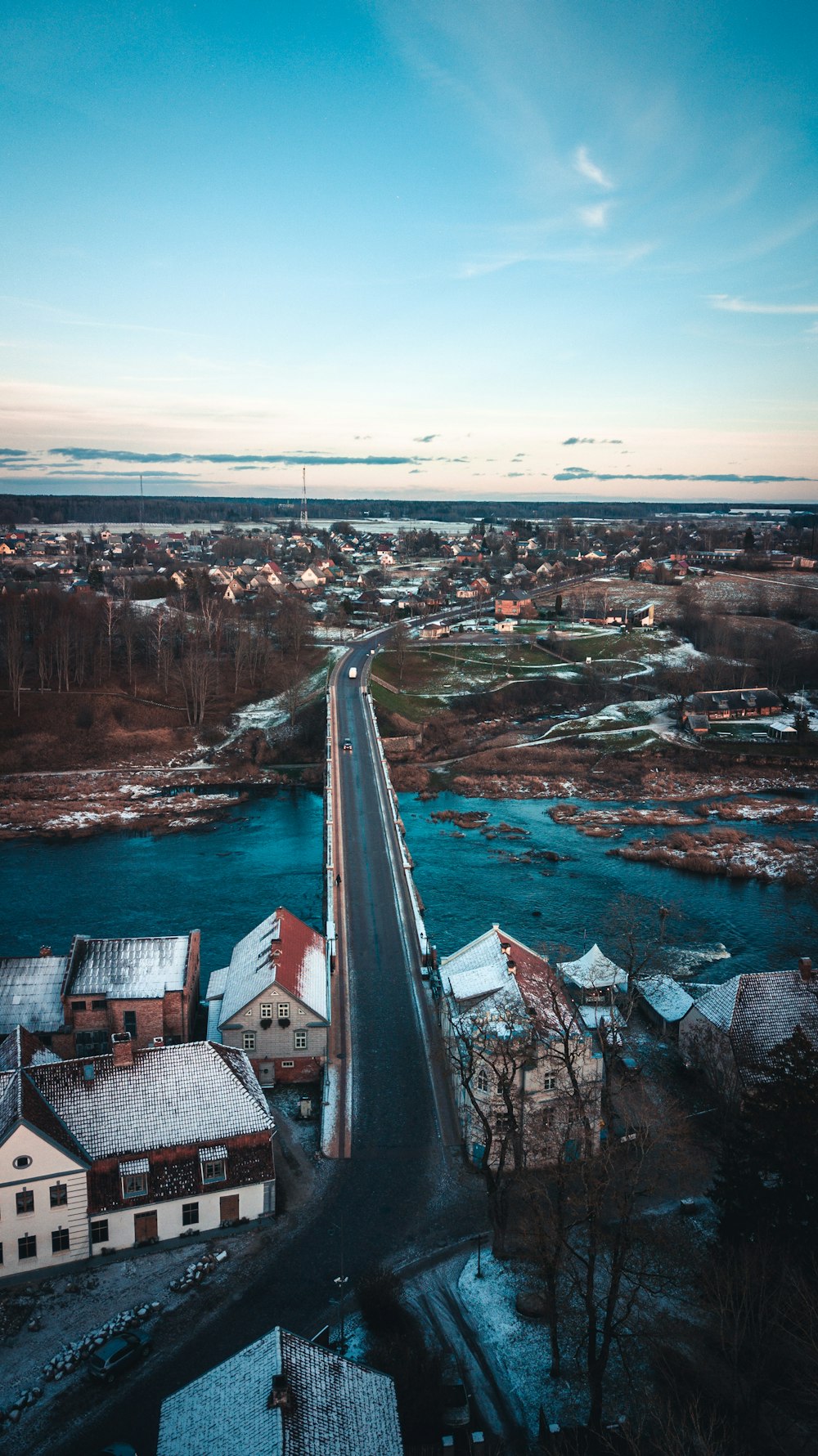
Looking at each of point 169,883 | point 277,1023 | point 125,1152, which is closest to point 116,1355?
point 125,1152

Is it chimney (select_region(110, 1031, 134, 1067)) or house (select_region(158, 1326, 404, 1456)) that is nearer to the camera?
house (select_region(158, 1326, 404, 1456))

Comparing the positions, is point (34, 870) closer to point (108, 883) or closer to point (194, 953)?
point (108, 883)

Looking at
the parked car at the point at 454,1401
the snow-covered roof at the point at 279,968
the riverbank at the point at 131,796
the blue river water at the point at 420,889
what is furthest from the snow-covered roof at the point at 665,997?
the riverbank at the point at 131,796

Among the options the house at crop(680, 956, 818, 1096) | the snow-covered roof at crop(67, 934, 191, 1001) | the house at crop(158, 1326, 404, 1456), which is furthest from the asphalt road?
the house at crop(680, 956, 818, 1096)

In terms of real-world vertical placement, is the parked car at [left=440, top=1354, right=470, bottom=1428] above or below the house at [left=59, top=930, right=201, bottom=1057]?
below

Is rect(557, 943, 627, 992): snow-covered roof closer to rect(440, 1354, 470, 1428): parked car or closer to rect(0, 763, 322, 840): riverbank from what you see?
rect(440, 1354, 470, 1428): parked car

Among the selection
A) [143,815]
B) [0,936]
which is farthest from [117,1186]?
[143,815]
